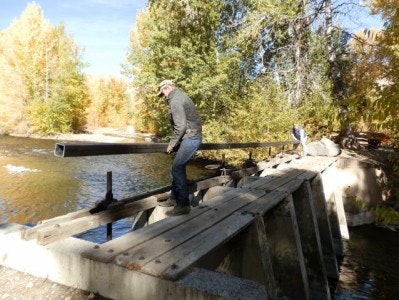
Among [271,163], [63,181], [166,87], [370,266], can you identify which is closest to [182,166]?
[166,87]

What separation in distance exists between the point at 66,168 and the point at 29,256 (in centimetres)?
2002

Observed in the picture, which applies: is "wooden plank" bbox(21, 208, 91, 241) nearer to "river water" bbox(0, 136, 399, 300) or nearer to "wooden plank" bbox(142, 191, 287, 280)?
"wooden plank" bbox(142, 191, 287, 280)

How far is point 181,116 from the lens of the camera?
4.68m

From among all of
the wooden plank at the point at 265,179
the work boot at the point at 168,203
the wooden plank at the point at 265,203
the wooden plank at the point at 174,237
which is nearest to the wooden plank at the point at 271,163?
the wooden plank at the point at 265,179

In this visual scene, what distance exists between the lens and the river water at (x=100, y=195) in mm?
9883

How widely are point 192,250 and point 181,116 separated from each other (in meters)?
1.90

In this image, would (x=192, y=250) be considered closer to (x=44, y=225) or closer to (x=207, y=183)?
(x=44, y=225)

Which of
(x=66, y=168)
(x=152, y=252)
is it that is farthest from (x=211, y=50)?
(x=152, y=252)

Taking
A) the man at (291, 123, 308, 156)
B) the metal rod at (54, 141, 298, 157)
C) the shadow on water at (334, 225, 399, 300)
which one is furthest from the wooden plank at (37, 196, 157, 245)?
the man at (291, 123, 308, 156)

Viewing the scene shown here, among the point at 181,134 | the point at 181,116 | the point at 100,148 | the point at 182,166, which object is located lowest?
the point at 182,166

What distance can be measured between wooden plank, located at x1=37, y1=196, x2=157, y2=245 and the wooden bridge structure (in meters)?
0.01

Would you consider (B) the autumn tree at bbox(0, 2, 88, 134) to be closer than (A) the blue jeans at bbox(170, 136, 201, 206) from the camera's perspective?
No

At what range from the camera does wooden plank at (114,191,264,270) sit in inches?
123

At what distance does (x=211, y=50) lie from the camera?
2528cm
